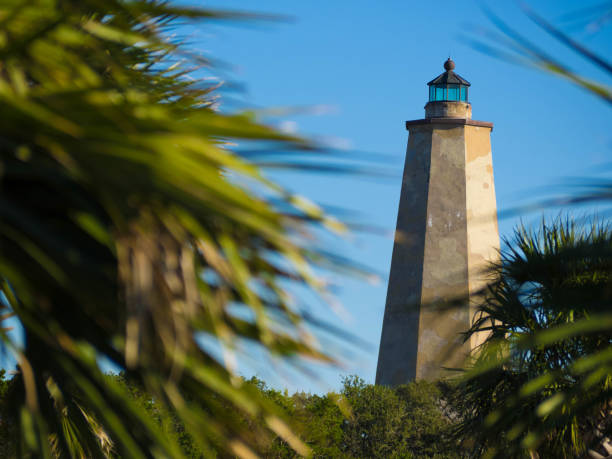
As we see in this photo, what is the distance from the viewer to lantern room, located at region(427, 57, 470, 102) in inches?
1460

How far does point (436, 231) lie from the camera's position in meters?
33.2

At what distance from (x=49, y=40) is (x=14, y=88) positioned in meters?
0.28

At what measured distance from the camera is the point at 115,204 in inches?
89.7

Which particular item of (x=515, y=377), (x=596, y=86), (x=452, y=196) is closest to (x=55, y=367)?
(x=596, y=86)

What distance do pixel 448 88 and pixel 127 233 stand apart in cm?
3606

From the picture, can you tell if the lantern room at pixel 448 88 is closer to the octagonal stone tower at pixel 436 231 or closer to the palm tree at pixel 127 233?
the octagonal stone tower at pixel 436 231

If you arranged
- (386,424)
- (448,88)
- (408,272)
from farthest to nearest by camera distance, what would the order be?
(448,88) < (408,272) < (386,424)

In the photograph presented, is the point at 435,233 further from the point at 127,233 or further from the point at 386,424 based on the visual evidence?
the point at 127,233

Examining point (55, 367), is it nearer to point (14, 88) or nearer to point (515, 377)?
point (14, 88)

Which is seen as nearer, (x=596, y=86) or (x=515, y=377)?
(x=596, y=86)

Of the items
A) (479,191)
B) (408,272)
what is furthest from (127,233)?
(479,191)

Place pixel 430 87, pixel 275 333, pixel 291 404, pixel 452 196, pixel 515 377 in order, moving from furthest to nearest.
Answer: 1. pixel 430 87
2. pixel 452 196
3. pixel 291 404
4. pixel 515 377
5. pixel 275 333

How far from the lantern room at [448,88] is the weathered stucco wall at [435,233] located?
2790 mm

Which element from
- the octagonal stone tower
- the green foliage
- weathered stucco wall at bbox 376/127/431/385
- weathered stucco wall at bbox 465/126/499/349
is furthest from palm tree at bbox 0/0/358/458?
weathered stucco wall at bbox 465/126/499/349
